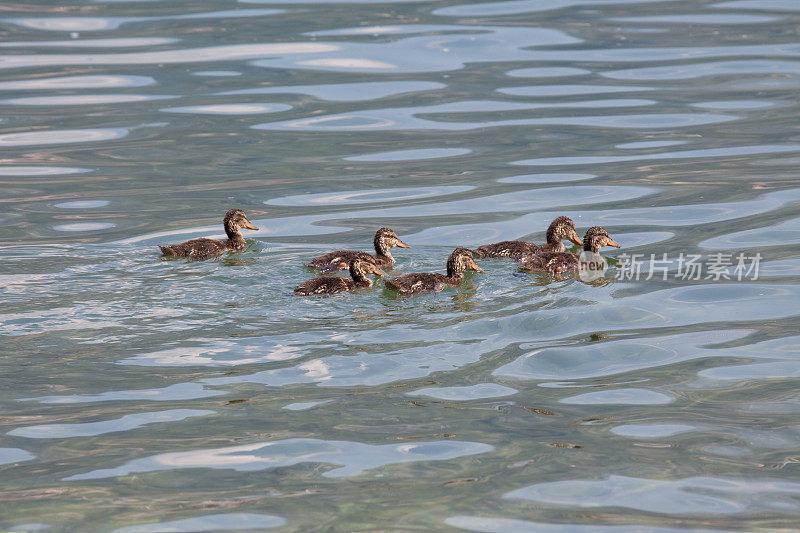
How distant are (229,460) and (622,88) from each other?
12.7m

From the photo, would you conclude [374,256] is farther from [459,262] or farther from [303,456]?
[303,456]

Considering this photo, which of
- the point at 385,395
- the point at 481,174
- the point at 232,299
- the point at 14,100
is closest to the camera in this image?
the point at 385,395

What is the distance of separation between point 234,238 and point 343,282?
6.43ft

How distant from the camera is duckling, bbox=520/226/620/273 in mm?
9945

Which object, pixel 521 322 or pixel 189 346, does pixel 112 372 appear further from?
pixel 521 322

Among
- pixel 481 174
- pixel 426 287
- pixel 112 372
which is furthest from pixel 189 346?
pixel 481 174

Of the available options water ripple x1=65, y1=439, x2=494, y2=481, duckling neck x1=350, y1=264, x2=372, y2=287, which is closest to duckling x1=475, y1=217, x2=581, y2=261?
duckling neck x1=350, y1=264, x2=372, y2=287

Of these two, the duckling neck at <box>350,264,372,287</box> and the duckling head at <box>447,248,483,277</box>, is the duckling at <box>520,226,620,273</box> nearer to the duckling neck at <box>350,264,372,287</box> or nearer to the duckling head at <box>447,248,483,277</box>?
the duckling head at <box>447,248,483,277</box>

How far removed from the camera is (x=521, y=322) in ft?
28.1

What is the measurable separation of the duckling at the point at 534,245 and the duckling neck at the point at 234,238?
7.23ft

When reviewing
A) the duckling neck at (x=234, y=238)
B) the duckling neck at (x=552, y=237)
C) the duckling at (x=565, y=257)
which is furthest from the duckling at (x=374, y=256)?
the duckling neck at (x=552, y=237)
